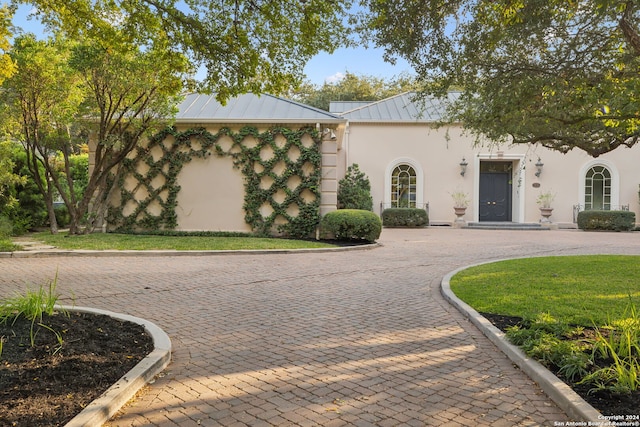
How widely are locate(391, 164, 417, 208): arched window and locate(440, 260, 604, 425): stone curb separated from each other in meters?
17.2

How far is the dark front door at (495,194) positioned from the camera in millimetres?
23219

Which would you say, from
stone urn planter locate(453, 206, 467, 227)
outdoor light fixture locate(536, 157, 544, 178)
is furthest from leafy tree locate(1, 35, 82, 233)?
outdoor light fixture locate(536, 157, 544, 178)

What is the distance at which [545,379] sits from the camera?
3670 mm

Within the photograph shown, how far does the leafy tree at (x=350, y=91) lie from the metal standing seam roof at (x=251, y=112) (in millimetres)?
20079

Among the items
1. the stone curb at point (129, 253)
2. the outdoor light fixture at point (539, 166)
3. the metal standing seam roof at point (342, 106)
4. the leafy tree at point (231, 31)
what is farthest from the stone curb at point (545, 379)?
the metal standing seam roof at point (342, 106)

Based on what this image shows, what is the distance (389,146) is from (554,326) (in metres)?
18.7

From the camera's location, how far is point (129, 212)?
15.9m

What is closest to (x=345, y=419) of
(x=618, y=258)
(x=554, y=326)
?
(x=554, y=326)

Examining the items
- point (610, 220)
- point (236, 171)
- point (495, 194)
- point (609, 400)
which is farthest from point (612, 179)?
point (609, 400)

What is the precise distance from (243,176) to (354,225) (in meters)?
4.48

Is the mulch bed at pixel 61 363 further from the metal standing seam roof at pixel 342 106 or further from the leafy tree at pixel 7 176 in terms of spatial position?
the metal standing seam roof at pixel 342 106

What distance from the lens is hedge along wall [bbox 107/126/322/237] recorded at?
50.5ft

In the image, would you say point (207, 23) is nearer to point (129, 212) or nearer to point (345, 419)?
point (345, 419)

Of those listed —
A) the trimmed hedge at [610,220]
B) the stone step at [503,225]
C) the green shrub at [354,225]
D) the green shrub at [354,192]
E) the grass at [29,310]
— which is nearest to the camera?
the grass at [29,310]
